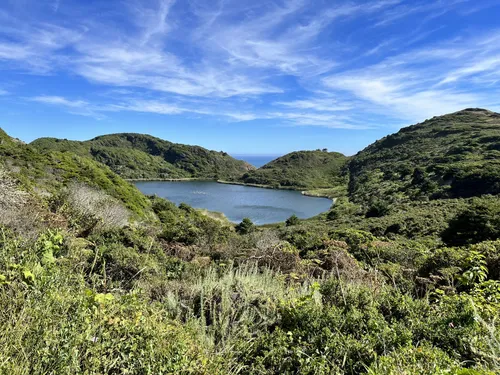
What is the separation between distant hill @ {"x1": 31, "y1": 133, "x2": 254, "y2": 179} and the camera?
433 feet

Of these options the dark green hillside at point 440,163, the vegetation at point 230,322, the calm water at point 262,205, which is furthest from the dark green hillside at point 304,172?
the vegetation at point 230,322

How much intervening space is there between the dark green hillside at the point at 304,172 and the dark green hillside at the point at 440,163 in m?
16.6

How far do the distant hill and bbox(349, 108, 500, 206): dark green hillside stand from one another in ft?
250

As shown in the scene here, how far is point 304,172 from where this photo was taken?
128625mm

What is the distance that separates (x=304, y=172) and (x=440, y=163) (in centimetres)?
7730

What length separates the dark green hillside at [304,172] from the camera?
116694 mm

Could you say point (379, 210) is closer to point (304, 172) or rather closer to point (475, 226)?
point (475, 226)

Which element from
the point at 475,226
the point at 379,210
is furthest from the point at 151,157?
the point at 475,226

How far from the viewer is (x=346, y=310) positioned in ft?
9.59

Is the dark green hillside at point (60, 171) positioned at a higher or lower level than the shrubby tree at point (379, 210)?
higher

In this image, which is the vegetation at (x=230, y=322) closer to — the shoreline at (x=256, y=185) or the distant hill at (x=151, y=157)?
the shoreline at (x=256, y=185)

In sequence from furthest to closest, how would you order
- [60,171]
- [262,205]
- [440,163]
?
[262,205] < [440,163] < [60,171]

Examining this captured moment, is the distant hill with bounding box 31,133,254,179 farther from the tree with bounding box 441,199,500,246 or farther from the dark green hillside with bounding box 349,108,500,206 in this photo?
the tree with bounding box 441,199,500,246

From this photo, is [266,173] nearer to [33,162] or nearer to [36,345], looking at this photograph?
[33,162]
